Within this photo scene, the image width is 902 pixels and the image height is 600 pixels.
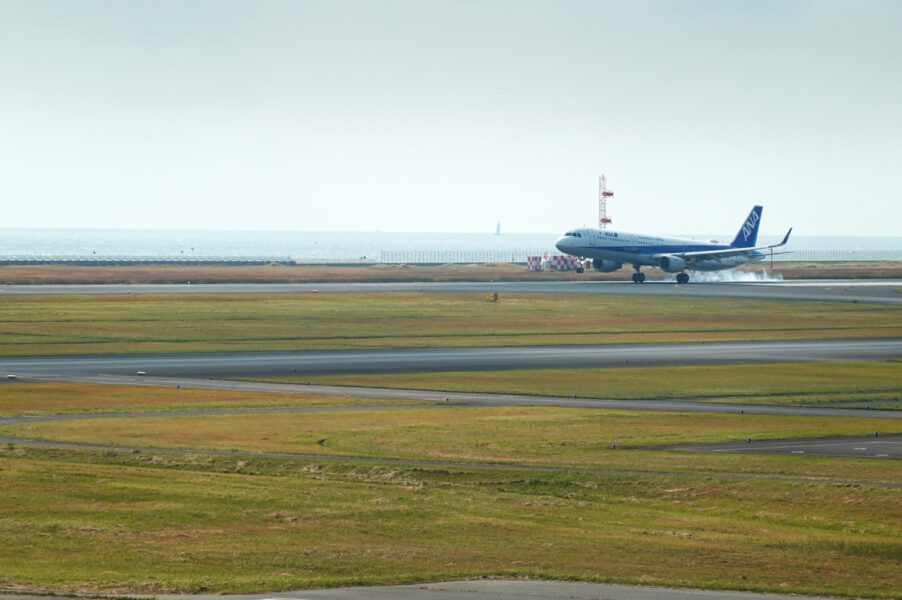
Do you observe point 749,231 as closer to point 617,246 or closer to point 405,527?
point 617,246

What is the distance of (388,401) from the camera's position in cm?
5688

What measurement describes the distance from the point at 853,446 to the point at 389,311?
70.8 metres

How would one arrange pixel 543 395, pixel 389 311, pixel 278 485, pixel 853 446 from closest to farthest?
pixel 278 485 → pixel 853 446 → pixel 543 395 → pixel 389 311

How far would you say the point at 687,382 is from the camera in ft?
211

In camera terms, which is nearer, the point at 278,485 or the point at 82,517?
the point at 82,517

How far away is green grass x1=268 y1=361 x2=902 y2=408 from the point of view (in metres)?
Answer: 59.6

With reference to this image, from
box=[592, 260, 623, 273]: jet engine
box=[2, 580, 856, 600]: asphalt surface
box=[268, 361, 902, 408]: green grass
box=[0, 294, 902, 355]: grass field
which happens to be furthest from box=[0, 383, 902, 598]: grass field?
box=[592, 260, 623, 273]: jet engine

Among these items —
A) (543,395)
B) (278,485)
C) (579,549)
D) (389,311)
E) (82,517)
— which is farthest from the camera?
(389,311)

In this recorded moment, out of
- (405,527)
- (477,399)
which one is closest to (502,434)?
(477,399)

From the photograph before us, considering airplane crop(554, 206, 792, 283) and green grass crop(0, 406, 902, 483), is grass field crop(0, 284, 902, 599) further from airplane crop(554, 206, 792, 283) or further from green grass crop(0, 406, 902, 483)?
airplane crop(554, 206, 792, 283)

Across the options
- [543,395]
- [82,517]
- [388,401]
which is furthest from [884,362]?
[82,517]

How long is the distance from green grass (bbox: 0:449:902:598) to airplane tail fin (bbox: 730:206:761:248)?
13140 centimetres

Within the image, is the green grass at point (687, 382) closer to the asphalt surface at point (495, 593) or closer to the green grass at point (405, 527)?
the green grass at point (405, 527)

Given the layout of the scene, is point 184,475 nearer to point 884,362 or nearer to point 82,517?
point 82,517
